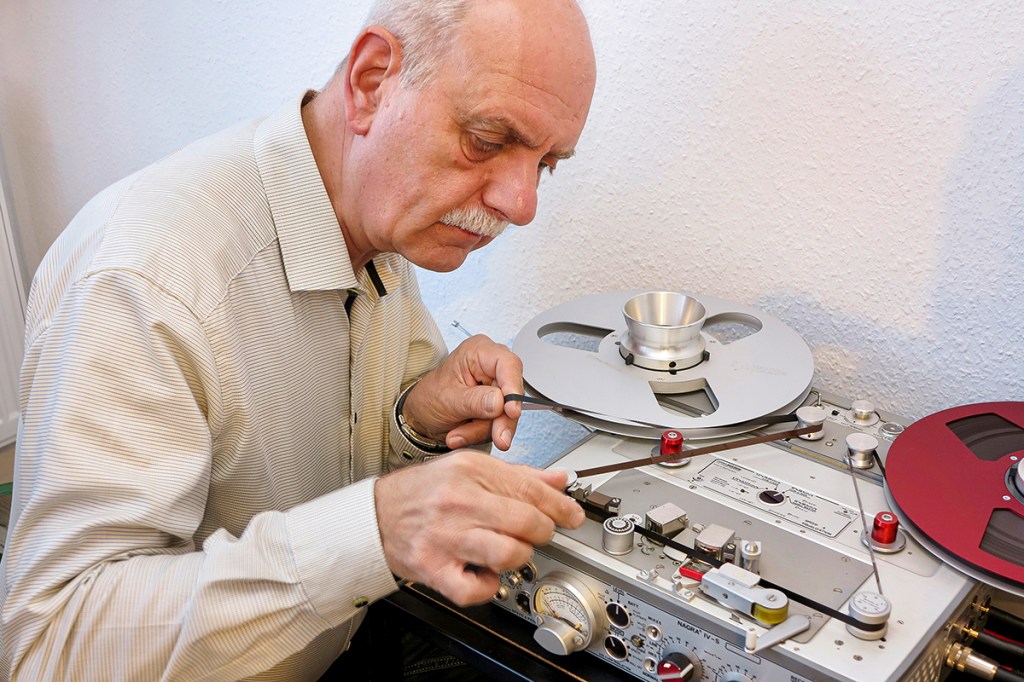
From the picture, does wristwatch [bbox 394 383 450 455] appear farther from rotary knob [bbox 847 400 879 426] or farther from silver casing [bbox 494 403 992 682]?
rotary knob [bbox 847 400 879 426]

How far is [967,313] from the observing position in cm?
120

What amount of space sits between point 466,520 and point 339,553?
127mm

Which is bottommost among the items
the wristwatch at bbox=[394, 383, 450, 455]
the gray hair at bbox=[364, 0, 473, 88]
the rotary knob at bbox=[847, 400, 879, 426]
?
the wristwatch at bbox=[394, 383, 450, 455]

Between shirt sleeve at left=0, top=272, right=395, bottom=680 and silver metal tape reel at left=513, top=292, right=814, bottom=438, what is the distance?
1.10 feet

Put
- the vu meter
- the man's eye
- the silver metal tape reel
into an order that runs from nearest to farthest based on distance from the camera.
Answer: the vu meter < the man's eye < the silver metal tape reel

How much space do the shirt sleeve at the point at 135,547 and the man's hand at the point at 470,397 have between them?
0.27 metres

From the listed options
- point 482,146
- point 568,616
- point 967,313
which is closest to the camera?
point 568,616

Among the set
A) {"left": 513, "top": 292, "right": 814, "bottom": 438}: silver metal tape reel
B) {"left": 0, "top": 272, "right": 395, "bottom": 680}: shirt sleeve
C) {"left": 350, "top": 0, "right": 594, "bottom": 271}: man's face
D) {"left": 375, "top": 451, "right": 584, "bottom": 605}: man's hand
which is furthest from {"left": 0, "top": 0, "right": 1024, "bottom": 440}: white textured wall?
{"left": 0, "top": 272, "right": 395, "bottom": 680}: shirt sleeve

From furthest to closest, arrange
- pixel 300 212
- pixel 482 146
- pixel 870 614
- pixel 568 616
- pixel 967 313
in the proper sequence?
pixel 967 313, pixel 300 212, pixel 482 146, pixel 568 616, pixel 870 614

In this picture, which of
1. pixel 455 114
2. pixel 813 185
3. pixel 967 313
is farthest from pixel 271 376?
pixel 967 313

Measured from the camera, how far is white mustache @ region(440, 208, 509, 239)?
102 cm

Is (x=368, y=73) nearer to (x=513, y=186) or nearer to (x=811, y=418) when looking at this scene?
(x=513, y=186)

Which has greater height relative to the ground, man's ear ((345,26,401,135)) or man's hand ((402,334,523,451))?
man's ear ((345,26,401,135))

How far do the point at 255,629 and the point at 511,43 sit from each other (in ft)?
2.06
